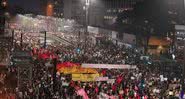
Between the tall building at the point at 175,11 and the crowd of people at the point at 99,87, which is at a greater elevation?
the tall building at the point at 175,11

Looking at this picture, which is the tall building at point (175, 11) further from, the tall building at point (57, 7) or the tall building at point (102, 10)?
the tall building at point (57, 7)

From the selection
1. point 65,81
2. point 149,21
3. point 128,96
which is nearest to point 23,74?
point 65,81

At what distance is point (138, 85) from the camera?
2833 cm

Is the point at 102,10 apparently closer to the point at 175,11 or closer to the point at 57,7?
the point at 175,11

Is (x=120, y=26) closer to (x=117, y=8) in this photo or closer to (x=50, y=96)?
(x=117, y=8)

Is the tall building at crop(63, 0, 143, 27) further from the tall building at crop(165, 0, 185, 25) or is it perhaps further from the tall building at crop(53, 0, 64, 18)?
the tall building at crop(53, 0, 64, 18)

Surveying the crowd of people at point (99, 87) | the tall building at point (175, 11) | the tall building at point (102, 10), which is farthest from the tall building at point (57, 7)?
the crowd of people at point (99, 87)

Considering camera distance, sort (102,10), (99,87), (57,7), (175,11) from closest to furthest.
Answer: (99,87), (175,11), (102,10), (57,7)

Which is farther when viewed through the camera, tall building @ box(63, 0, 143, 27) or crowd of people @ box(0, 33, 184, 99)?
tall building @ box(63, 0, 143, 27)

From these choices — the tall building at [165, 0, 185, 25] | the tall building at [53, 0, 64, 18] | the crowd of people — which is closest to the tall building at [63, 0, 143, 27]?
the tall building at [165, 0, 185, 25]

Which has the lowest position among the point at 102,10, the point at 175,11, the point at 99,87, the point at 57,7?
the point at 99,87

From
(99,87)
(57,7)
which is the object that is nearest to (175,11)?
(99,87)

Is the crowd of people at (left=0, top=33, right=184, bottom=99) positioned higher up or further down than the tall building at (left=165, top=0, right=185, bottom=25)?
further down

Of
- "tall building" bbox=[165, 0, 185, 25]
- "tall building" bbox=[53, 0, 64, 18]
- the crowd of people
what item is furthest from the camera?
"tall building" bbox=[53, 0, 64, 18]
